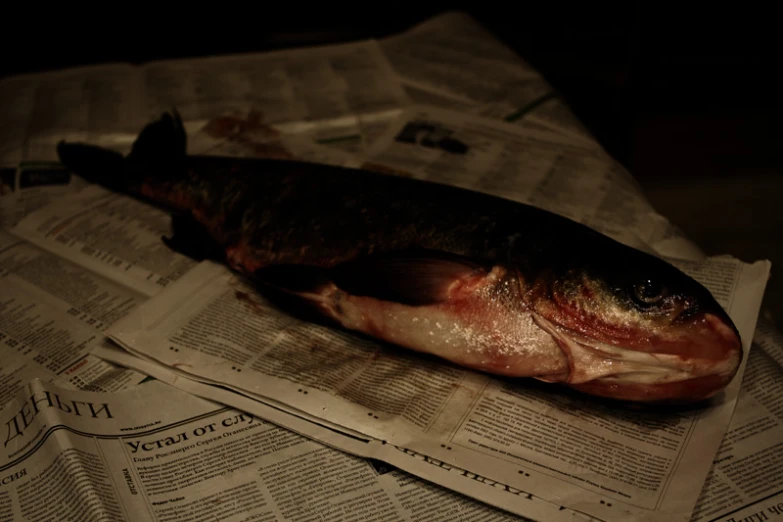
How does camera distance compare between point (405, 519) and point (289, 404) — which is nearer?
point (405, 519)

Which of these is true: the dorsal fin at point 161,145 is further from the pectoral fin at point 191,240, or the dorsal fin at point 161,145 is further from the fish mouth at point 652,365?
the fish mouth at point 652,365

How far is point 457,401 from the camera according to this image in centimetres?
109

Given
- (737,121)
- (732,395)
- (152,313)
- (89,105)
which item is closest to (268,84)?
(89,105)

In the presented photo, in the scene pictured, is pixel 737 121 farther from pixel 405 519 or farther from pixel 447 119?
pixel 405 519

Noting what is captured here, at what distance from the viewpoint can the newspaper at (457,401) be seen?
3.18 ft

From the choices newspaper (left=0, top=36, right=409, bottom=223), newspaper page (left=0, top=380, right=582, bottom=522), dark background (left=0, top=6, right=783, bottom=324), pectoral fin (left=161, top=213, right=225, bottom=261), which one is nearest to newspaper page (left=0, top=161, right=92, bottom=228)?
newspaper (left=0, top=36, right=409, bottom=223)

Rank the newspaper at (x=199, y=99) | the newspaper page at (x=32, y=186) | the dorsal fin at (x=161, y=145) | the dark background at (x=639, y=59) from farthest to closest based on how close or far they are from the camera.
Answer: the dark background at (x=639, y=59), the newspaper at (x=199, y=99), the newspaper page at (x=32, y=186), the dorsal fin at (x=161, y=145)

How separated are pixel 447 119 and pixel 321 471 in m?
1.08

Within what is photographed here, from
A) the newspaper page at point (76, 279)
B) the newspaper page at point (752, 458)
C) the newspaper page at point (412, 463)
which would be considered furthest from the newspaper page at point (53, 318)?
the newspaper page at point (752, 458)

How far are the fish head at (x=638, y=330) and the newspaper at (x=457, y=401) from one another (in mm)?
67

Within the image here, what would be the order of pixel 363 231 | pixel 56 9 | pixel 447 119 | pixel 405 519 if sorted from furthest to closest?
pixel 56 9, pixel 447 119, pixel 363 231, pixel 405 519

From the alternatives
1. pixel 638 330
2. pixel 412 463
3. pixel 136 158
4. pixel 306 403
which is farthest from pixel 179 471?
pixel 136 158

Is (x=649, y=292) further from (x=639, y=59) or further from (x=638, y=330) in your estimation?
(x=639, y=59)

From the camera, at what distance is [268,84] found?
6.67 ft
